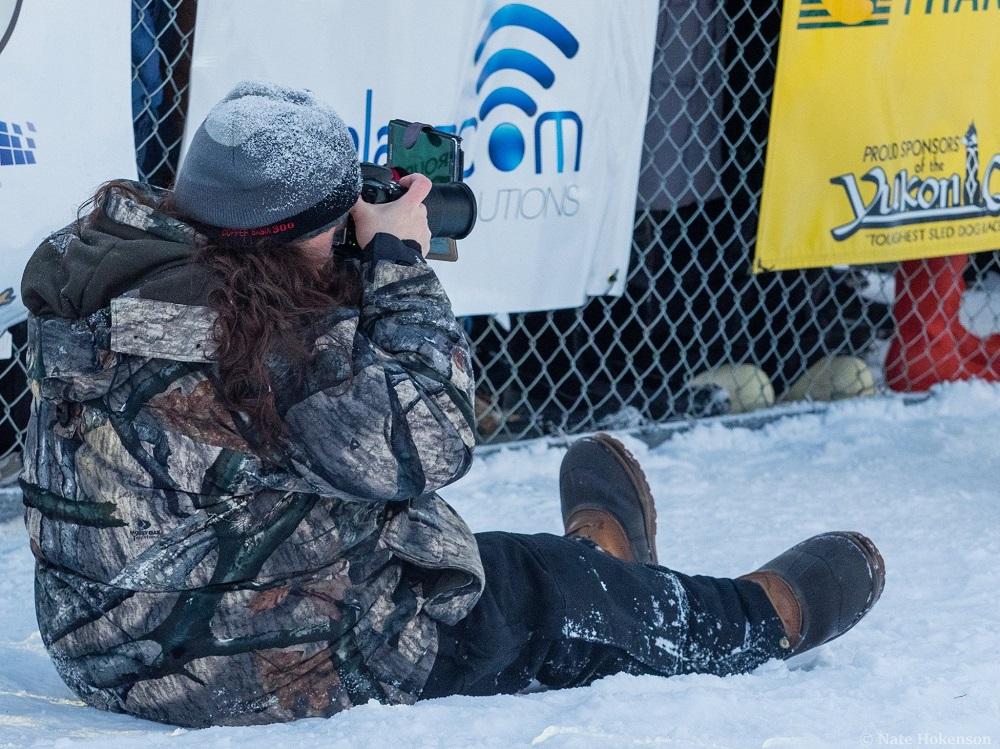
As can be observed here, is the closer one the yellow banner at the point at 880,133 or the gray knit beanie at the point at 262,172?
the gray knit beanie at the point at 262,172

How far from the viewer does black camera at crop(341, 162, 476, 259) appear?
168 centimetres

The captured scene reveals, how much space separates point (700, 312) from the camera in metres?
3.93

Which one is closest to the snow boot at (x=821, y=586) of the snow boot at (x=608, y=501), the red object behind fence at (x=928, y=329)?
the snow boot at (x=608, y=501)

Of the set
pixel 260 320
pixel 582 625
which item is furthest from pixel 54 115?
pixel 582 625

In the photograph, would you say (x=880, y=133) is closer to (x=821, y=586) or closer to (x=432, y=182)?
(x=821, y=586)

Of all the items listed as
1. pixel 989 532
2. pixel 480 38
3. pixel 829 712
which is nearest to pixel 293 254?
pixel 829 712

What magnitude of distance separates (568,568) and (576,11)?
173 cm

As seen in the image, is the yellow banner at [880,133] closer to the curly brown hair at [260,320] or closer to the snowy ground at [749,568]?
the snowy ground at [749,568]

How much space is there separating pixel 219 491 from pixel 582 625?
63cm

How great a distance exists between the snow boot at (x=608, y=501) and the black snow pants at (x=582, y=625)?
29 centimetres

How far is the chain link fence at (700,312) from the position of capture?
11.8 feet

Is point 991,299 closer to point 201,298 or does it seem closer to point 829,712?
point 829,712

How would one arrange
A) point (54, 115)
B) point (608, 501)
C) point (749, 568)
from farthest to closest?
point (749, 568) → point (54, 115) → point (608, 501)

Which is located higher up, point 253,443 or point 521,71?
point 521,71
